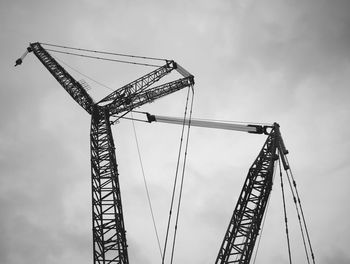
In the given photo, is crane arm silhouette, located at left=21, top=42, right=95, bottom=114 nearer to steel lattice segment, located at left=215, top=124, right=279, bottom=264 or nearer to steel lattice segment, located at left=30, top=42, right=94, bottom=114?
steel lattice segment, located at left=30, top=42, right=94, bottom=114

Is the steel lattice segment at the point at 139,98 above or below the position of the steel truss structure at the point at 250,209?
above

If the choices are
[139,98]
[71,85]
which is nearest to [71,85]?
[71,85]

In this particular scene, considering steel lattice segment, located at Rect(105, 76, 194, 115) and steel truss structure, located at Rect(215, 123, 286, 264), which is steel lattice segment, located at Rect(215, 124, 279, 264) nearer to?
steel truss structure, located at Rect(215, 123, 286, 264)

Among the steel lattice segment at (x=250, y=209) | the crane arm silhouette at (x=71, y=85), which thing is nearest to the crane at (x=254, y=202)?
the steel lattice segment at (x=250, y=209)

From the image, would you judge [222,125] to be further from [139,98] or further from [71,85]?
[71,85]

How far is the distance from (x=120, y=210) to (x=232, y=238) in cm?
722

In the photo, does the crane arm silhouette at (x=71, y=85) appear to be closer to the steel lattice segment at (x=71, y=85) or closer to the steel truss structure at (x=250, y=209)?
the steel lattice segment at (x=71, y=85)

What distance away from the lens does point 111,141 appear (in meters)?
21.9

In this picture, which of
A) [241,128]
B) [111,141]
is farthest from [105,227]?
[241,128]

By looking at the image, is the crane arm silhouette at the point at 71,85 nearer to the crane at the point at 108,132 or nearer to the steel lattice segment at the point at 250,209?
the crane at the point at 108,132

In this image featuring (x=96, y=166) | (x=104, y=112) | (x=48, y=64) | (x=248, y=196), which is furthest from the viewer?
(x=48, y=64)

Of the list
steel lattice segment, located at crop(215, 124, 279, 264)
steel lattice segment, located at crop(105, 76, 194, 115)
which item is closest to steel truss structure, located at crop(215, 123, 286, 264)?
steel lattice segment, located at crop(215, 124, 279, 264)

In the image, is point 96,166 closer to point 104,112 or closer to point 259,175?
point 104,112

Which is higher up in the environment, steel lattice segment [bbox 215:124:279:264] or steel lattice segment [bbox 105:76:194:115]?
steel lattice segment [bbox 105:76:194:115]
